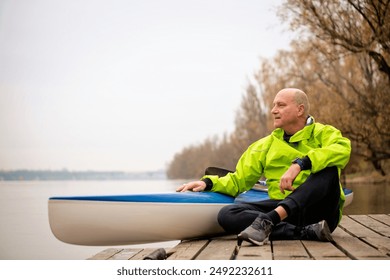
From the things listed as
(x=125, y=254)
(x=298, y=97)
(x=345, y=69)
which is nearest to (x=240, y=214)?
(x=298, y=97)

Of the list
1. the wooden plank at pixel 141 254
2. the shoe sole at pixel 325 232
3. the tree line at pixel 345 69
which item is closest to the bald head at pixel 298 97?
the shoe sole at pixel 325 232

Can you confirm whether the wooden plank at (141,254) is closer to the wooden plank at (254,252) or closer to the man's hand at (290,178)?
the wooden plank at (254,252)

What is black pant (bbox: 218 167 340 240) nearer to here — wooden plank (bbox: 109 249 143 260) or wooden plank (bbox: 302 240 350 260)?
wooden plank (bbox: 302 240 350 260)

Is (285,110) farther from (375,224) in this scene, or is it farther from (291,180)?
(375,224)

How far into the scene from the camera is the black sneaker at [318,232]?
83.2 inches

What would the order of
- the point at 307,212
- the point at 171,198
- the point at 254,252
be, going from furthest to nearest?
the point at 171,198 → the point at 307,212 → the point at 254,252

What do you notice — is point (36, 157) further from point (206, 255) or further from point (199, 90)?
point (199, 90)

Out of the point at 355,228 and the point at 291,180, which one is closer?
the point at 291,180

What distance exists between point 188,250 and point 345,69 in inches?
279

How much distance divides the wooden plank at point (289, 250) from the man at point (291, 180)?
0.06 metres

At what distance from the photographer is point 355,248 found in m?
2.00
